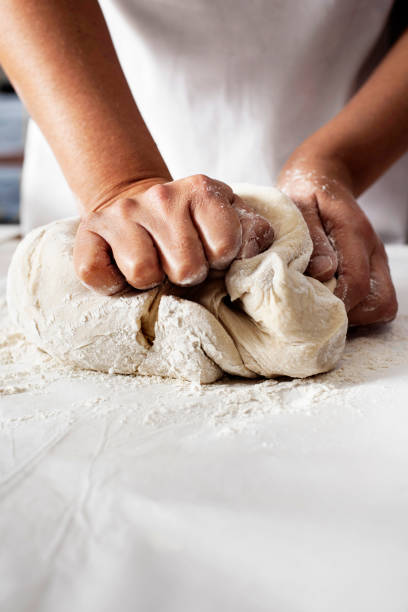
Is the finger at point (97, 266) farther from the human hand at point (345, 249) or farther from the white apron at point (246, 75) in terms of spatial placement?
the white apron at point (246, 75)

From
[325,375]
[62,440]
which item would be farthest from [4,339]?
[325,375]

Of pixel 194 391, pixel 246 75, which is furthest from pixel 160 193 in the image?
pixel 246 75

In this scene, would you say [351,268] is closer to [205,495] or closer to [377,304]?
[377,304]

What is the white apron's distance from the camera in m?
1.50

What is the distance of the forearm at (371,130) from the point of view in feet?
4.22

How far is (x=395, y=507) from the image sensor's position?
0.56 m

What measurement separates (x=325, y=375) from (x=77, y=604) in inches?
21.0

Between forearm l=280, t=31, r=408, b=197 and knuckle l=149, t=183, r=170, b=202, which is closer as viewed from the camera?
knuckle l=149, t=183, r=170, b=202

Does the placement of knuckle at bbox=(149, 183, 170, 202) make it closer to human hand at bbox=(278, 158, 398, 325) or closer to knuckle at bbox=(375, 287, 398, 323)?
human hand at bbox=(278, 158, 398, 325)

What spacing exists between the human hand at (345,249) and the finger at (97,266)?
342 mm

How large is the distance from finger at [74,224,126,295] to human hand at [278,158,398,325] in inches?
13.5

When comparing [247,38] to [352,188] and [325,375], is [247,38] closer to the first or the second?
[352,188]

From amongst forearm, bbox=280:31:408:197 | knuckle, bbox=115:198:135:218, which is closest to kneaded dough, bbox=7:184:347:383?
knuckle, bbox=115:198:135:218

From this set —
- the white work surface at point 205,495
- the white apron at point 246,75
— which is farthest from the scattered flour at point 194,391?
the white apron at point 246,75
